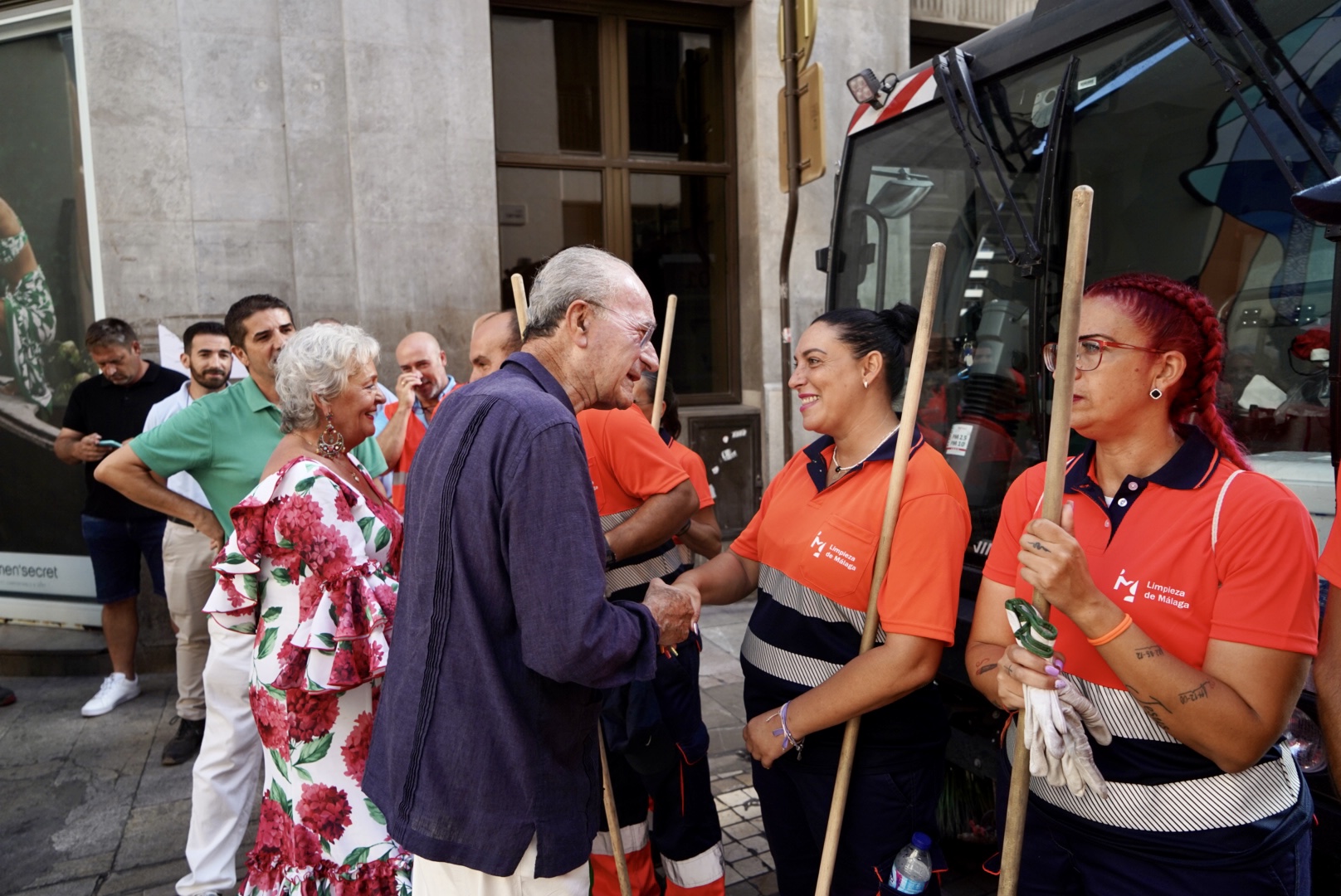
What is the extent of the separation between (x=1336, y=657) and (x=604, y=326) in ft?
4.78

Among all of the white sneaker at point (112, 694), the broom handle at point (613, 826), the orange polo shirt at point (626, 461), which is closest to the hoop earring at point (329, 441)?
the orange polo shirt at point (626, 461)

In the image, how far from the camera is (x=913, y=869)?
210 cm

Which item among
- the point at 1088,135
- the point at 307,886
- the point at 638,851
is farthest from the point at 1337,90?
the point at 307,886

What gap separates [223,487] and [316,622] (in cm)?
133

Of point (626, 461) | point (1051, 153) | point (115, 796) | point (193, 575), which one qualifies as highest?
point (1051, 153)

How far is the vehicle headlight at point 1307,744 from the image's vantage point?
1.98 meters

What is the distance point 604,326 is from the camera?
185cm

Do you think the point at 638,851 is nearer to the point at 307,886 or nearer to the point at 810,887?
the point at 810,887

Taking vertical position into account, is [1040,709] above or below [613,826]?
above

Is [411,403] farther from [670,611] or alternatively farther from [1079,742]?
[1079,742]

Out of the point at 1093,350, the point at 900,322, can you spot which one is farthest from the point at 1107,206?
the point at 1093,350

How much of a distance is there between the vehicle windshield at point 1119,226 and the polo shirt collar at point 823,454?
0.83 m

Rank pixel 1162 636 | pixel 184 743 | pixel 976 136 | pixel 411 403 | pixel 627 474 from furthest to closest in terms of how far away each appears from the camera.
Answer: pixel 184 743 < pixel 411 403 < pixel 976 136 < pixel 627 474 < pixel 1162 636

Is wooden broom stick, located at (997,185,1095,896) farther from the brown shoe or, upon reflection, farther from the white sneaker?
the white sneaker
